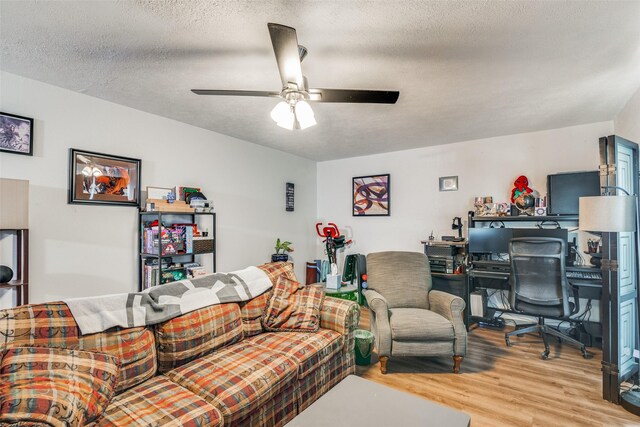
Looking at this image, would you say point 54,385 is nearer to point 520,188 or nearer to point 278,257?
point 278,257

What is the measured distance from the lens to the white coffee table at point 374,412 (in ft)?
4.45

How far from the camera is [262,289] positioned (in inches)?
95.3

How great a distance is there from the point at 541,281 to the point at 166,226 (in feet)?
12.5

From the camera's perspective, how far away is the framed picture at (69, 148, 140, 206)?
2.62 m

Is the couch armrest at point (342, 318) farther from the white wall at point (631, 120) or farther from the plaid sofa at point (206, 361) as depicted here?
the white wall at point (631, 120)

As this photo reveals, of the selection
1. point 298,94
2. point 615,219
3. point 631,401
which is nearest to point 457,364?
point 631,401

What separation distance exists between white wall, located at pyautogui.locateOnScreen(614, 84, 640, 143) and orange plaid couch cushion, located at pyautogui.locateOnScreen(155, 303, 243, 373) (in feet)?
11.5

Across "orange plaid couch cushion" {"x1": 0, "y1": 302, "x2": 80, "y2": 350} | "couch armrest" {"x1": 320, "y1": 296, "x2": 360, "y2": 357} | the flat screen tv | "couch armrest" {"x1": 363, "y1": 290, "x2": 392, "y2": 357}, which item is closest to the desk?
the flat screen tv

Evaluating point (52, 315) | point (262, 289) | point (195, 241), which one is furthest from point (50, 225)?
point (262, 289)

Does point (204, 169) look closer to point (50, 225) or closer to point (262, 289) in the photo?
point (50, 225)

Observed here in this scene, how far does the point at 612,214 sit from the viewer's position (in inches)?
84.3

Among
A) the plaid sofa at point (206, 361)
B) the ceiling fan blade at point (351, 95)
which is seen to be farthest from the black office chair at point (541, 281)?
the ceiling fan blade at point (351, 95)

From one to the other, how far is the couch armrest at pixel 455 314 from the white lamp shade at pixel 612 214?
112 centimetres

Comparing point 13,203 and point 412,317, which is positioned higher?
point 13,203
